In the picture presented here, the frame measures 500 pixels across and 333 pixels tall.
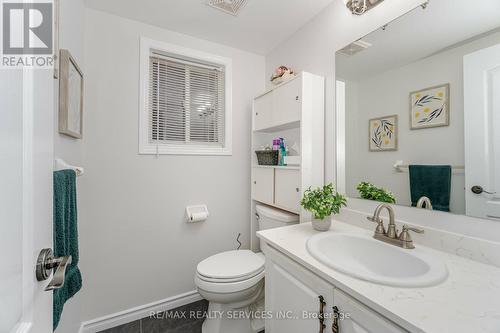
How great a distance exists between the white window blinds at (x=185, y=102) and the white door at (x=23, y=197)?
126cm

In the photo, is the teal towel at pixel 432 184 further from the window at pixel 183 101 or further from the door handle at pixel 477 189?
the window at pixel 183 101

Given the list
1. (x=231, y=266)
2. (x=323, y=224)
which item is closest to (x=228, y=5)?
(x=323, y=224)

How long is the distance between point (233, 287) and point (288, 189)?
74 centimetres

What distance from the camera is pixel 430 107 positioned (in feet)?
3.22

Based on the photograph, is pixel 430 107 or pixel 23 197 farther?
pixel 430 107

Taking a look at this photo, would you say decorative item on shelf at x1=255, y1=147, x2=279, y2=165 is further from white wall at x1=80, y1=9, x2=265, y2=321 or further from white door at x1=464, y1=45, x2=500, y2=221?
white door at x1=464, y1=45, x2=500, y2=221

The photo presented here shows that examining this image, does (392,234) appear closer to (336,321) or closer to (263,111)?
(336,321)

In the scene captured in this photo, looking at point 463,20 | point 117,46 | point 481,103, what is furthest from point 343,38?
point 117,46

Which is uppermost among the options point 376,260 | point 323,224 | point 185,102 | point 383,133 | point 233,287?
point 185,102

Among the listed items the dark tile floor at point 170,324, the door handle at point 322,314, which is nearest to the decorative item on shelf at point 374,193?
the door handle at point 322,314

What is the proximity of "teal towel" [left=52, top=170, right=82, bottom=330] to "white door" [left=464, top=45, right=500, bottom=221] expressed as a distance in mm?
1724

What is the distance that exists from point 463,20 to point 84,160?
2.30 m

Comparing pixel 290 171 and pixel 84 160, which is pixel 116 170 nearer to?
pixel 84 160

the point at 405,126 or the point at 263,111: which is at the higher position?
the point at 263,111
